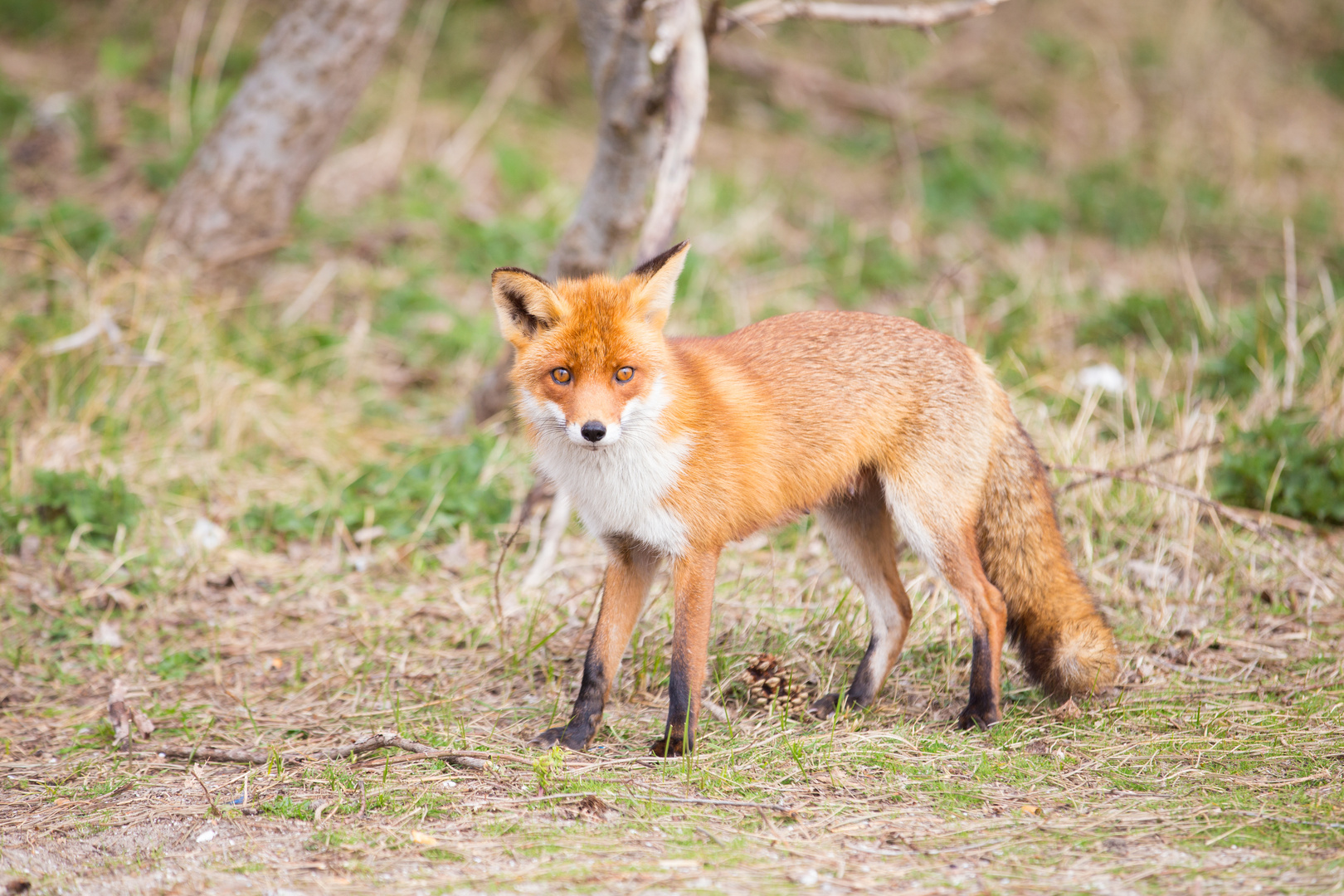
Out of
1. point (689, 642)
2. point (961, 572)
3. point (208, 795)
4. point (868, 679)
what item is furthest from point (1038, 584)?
point (208, 795)

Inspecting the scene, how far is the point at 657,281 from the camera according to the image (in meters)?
3.41

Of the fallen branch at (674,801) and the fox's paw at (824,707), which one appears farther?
the fox's paw at (824,707)

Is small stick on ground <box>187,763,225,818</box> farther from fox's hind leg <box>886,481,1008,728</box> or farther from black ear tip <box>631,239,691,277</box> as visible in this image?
fox's hind leg <box>886,481,1008,728</box>

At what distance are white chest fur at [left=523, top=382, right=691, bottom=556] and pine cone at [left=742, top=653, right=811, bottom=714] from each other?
0.59 meters

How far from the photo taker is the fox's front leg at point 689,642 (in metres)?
3.39

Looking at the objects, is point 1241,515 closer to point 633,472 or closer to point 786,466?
point 786,466

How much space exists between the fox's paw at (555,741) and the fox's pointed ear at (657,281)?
130 centimetres

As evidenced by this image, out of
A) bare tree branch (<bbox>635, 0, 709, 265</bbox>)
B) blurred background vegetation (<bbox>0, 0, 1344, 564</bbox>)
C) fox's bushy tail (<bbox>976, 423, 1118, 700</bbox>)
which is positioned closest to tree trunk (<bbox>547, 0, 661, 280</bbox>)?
bare tree branch (<bbox>635, 0, 709, 265</bbox>)

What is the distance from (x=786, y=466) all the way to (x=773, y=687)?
748mm

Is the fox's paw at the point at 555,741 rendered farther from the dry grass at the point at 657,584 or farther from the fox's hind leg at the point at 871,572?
the fox's hind leg at the point at 871,572

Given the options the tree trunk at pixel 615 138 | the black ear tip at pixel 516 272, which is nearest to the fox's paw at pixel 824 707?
the black ear tip at pixel 516 272

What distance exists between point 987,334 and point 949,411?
9.92 ft

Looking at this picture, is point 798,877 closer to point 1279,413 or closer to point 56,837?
point 56,837

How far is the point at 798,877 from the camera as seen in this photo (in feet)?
8.30
